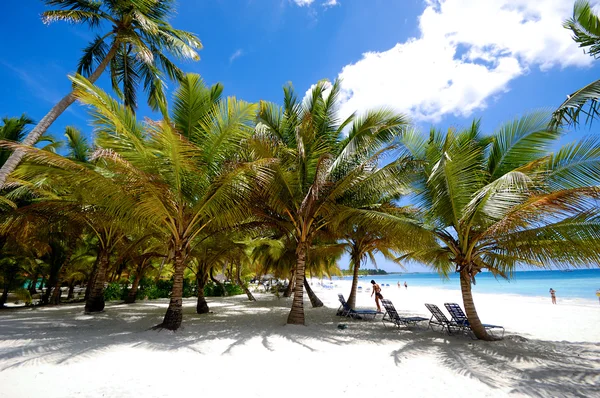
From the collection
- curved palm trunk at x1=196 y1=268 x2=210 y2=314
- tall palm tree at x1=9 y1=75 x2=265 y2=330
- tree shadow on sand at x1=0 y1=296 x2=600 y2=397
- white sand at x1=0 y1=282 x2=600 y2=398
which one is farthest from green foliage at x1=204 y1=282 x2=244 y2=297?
tall palm tree at x1=9 y1=75 x2=265 y2=330

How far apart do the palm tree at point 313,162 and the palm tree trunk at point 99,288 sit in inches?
253

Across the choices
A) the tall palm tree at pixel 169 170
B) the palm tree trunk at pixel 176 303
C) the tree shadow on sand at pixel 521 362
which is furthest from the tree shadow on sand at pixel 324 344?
the tall palm tree at pixel 169 170

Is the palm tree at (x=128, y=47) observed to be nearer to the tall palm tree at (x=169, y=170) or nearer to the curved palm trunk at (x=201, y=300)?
the tall palm tree at (x=169, y=170)

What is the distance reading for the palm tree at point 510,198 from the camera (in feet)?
18.6

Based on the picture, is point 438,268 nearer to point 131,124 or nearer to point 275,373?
point 275,373

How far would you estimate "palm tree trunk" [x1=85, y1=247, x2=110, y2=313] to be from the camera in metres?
10.9

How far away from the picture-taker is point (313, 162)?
8.86 metres

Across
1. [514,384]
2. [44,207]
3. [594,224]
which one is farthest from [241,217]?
[594,224]

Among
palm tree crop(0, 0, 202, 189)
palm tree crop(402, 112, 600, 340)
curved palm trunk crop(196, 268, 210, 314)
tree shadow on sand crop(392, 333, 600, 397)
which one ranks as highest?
palm tree crop(0, 0, 202, 189)

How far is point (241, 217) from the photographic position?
341 inches

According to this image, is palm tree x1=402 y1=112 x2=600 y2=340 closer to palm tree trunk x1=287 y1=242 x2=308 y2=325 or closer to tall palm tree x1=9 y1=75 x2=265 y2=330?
palm tree trunk x1=287 y1=242 x2=308 y2=325

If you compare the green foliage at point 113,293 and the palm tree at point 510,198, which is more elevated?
the palm tree at point 510,198

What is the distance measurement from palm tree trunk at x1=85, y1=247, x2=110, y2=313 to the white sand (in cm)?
272

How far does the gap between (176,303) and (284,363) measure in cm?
375
